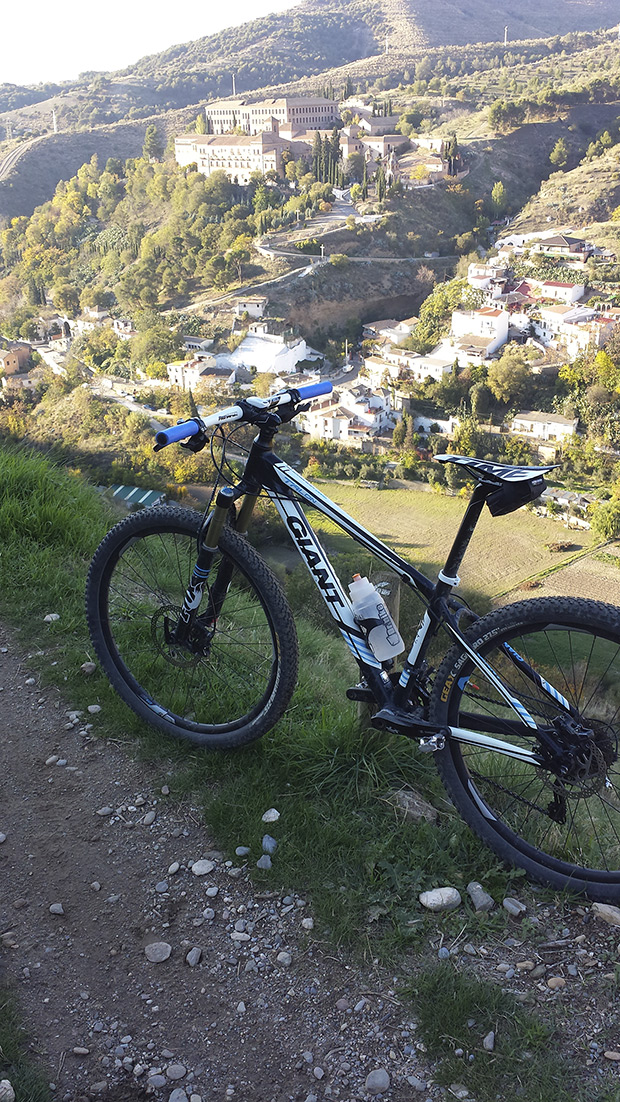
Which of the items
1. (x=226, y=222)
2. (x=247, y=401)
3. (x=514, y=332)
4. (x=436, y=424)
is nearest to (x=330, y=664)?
(x=247, y=401)

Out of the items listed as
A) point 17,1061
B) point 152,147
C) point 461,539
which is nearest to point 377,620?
point 461,539

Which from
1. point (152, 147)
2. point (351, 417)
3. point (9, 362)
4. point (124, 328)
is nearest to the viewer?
point (351, 417)

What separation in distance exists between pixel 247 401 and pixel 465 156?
199 ft

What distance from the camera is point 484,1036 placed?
145cm

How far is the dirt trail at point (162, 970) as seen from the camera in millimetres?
1423

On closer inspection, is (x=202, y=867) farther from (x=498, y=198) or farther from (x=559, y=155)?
(x=559, y=155)

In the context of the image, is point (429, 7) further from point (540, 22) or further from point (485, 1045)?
point (485, 1045)

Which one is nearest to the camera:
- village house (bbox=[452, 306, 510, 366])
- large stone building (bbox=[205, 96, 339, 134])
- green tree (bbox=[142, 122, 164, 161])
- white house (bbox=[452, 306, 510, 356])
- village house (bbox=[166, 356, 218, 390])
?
village house (bbox=[452, 306, 510, 366])

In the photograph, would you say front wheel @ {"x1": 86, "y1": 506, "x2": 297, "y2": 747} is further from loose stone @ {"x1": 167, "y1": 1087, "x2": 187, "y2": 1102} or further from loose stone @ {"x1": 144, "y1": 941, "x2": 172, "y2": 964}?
loose stone @ {"x1": 167, "y1": 1087, "x2": 187, "y2": 1102}

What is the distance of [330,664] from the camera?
11.2 ft

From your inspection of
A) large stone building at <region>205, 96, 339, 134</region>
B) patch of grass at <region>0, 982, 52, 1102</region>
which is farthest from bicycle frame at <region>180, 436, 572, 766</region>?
large stone building at <region>205, 96, 339, 134</region>

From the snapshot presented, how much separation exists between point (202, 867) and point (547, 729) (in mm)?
858

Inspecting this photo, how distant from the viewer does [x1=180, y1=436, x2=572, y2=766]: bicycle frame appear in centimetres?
175

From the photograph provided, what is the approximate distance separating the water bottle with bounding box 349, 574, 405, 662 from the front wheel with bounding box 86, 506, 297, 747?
20cm
